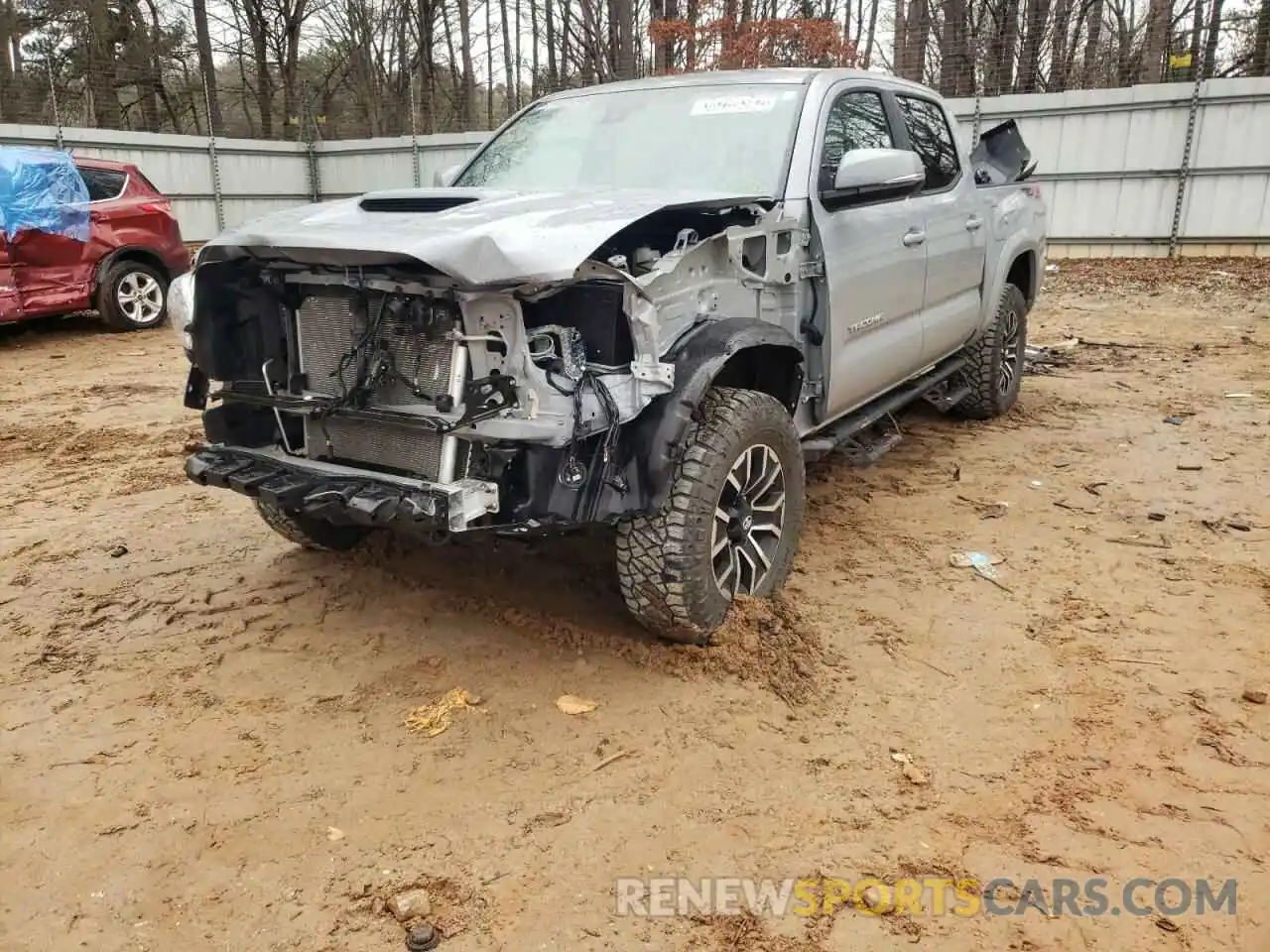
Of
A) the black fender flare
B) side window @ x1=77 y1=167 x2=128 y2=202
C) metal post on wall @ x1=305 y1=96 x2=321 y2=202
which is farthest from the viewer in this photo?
metal post on wall @ x1=305 y1=96 x2=321 y2=202

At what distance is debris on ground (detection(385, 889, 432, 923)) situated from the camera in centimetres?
218

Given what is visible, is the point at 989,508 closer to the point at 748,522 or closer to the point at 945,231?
the point at 945,231

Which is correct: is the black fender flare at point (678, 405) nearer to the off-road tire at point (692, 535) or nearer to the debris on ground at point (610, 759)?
the off-road tire at point (692, 535)

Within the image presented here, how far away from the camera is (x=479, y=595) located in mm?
3721

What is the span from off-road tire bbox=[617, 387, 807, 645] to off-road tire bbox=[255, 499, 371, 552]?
1452 mm

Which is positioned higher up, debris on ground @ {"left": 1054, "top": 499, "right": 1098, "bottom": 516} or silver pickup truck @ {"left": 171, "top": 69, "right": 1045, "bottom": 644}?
silver pickup truck @ {"left": 171, "top": 69, "right": 1045, "bottom": 644}

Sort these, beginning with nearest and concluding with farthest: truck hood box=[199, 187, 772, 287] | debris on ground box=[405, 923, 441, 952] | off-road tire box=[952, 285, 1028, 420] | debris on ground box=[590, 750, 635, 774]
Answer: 1. debris on ground box=[405, 923, 441, 952]
2. truck hood box=[199, 187, 772, 287]
3. debris on ground box=[590, 750, 635, 774]
4. off-road tire box=[952, 285, 1028, 420]

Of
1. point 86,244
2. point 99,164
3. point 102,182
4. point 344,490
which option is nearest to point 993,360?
point 344,490

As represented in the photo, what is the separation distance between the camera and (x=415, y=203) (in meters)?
3.18

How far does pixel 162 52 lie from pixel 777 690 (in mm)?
21107

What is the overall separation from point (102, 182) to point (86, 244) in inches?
32.1

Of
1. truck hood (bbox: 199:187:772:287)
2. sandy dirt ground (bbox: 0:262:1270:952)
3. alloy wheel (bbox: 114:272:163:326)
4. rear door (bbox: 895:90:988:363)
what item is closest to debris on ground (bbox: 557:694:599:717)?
sandy dirt ground (bbox: 0:262:1270:952)

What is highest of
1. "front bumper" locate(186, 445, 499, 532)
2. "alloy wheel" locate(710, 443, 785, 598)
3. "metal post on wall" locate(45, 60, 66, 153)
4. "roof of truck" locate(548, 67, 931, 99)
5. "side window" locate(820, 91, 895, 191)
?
"metal post on wall" locate(45, 60, 66, 153)

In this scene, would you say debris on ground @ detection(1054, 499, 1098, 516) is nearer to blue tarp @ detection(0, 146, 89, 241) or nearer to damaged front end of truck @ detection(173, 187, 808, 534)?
damaged front end of truck @ detection(173, 187, 808, 534)
